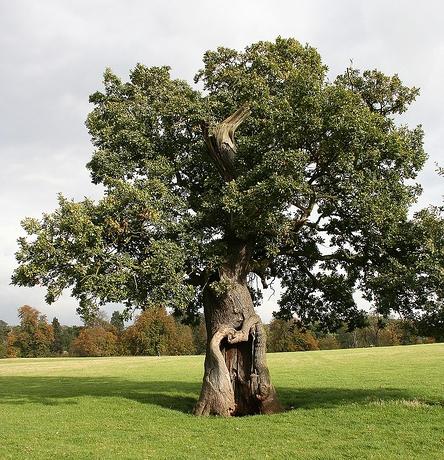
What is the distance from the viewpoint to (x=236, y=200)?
21859 mm

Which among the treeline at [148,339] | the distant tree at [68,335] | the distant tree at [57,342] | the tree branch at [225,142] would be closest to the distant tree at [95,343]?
the treeline at [148,339]

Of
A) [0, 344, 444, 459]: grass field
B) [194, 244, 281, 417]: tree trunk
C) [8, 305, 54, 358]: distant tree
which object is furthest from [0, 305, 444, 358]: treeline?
[194, 244, 281, 417]: tree trunk

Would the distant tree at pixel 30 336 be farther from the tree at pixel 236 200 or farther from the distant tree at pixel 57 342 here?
the tree at pixel 236 200

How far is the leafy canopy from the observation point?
2092cm

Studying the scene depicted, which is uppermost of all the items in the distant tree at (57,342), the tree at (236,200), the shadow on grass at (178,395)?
the tree at (236,200)

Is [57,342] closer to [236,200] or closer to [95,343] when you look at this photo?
[95,343]

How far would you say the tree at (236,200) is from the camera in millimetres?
20984

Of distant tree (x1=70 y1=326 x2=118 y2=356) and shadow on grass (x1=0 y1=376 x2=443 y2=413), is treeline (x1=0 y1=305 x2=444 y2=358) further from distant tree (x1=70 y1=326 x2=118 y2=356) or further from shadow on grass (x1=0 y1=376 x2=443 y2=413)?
shadow on grass (x1=0 y1=376 x2=443 y2=413)

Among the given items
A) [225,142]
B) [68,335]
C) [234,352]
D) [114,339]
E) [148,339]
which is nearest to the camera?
[234,352]

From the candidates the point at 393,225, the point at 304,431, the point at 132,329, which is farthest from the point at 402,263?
the point at 132,329

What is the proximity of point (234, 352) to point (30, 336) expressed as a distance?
132 meters

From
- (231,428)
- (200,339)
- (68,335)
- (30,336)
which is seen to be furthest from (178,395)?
(68,335)

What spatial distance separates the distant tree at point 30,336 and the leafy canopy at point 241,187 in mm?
126445

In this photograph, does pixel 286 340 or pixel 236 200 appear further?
pixel 286 340
